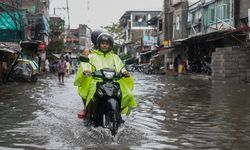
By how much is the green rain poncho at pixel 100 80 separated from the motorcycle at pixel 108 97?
114 mm

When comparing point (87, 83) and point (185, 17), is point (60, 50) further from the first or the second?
point (87, 83)

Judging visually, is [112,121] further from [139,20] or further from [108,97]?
[139,20]

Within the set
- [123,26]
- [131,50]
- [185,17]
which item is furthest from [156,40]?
[123,26]

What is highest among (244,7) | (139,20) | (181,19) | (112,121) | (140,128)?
(139,20)

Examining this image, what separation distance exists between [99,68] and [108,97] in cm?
65

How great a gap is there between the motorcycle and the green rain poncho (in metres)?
0.11

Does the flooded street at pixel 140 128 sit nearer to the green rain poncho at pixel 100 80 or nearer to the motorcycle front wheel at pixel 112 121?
the motorcycle front wheel at pixel 112 121

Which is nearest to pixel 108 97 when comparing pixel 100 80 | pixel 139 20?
pixel 100 80

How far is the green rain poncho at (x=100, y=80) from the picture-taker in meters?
7.05

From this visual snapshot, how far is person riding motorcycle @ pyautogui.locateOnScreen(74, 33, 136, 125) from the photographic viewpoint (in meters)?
7.00

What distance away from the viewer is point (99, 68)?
720 centimetres

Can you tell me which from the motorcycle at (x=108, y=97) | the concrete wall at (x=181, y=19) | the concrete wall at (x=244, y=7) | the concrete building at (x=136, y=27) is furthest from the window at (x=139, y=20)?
the motorcycle at (x=108, y=97)

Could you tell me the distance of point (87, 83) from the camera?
714 centimetres

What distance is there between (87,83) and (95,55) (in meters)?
0.51
